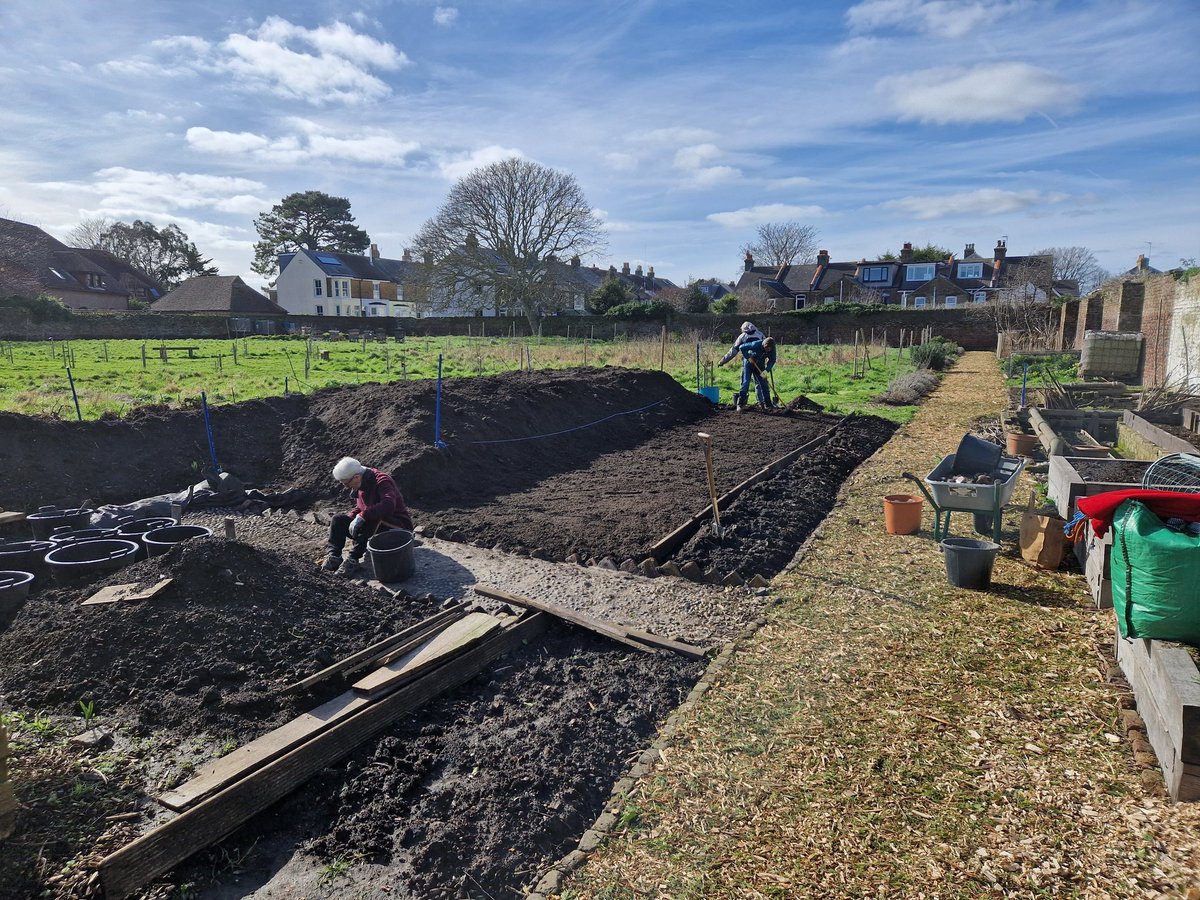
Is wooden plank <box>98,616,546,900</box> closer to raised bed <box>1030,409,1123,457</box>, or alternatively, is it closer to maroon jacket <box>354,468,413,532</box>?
maroon jacket <box>354,468,413,532</box>

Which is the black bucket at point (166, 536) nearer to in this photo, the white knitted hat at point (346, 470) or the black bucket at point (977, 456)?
the white knitted hat at point (346, 470)

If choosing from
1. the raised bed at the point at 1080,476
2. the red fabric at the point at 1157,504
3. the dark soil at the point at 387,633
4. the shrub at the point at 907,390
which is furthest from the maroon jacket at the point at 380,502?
the shrub at the point at 907,390

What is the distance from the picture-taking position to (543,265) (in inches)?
1864

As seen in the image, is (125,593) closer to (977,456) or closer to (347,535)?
(347,535)

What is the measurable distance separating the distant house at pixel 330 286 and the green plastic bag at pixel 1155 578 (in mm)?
63217

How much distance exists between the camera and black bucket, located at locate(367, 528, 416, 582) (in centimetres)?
666

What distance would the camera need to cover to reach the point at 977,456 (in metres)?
7.84

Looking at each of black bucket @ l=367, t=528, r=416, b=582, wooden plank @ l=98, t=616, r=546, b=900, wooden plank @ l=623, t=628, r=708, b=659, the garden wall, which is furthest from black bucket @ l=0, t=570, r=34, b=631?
the garden wall

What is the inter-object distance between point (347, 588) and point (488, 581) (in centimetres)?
131

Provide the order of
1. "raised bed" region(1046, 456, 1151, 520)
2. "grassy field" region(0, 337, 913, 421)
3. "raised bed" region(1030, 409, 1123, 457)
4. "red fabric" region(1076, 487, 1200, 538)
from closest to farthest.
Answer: "red fabric" region(1076, 487, 1200, 538) → "raised bed" region(1046, 456, 1151, 520) → "raised bed" region(1030, 409, 1123, 457) → "grassy field" region(0, 337, 913, 421)

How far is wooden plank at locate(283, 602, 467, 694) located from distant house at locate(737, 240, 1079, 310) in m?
58.8

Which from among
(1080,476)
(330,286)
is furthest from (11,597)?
(330,286)

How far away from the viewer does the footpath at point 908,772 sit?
3072 mm

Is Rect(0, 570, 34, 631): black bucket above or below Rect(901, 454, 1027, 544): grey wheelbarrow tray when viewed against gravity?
below
